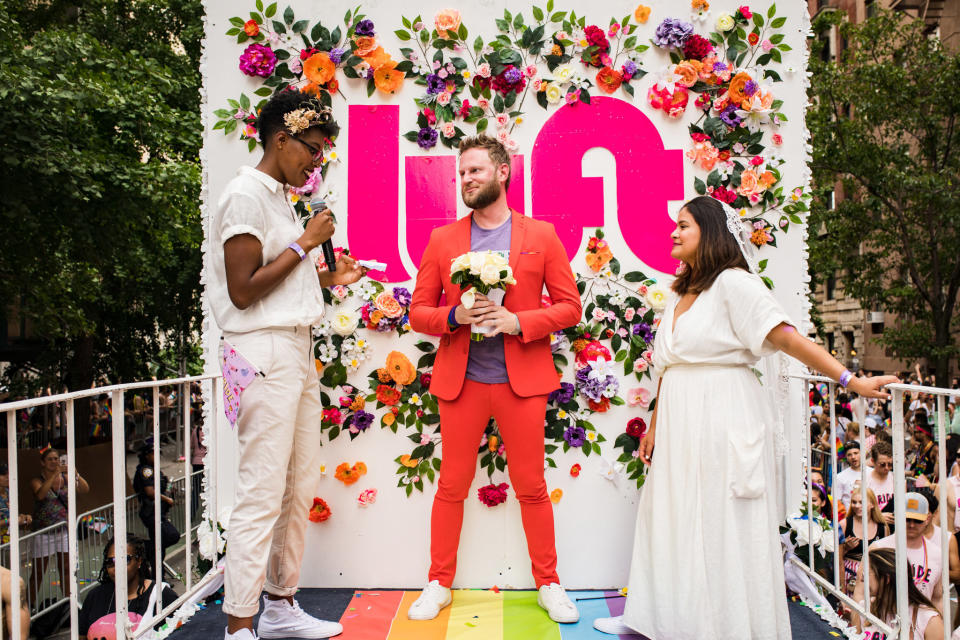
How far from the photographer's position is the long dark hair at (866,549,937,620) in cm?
401

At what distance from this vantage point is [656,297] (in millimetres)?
3814

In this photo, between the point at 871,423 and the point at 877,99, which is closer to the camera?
the point at 871,423

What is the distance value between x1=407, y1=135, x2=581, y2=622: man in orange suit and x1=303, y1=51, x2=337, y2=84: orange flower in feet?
3.18

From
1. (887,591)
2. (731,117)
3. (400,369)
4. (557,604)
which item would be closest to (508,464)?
(557,604)

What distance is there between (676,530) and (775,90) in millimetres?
2399

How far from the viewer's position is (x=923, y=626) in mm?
3891

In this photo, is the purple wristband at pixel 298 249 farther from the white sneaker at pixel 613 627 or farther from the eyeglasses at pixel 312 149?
the white sneaker at pixel 613 627

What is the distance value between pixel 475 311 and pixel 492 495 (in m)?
1.10

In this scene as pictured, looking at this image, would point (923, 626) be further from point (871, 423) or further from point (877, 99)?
point (877, 99)

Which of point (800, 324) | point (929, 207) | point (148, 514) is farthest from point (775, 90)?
point (929, 207)

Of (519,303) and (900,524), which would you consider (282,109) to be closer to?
(519,303)

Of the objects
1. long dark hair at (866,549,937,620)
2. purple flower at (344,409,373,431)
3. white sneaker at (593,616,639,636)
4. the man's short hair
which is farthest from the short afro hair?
long dark hair at (866,549,937,620)

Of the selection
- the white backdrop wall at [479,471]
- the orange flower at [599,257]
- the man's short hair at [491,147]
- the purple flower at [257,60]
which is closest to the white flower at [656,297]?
the white backdrop wall at [479,471]

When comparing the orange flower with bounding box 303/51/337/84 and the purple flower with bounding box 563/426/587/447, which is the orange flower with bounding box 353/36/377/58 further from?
the purple flower with bounding box 563/426/587/447
